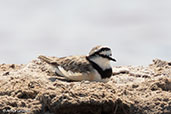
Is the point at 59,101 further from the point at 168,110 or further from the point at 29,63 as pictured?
the point at 29,63

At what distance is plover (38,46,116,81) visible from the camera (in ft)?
39.1

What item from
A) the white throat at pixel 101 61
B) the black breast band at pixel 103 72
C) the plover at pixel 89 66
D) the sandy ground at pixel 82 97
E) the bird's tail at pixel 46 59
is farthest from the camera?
the bird's tail at pixel 46 59

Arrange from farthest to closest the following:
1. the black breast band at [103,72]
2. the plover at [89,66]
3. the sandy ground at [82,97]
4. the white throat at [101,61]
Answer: the white throat at [101,61]
the black breast band at [103,72]
the plover at [89,66]
the sandy ground at [82,97]

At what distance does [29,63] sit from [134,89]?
4.15m

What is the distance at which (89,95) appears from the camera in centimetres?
927

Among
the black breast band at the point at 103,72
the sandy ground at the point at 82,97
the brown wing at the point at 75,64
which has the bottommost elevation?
the sandy ground at the point at 82,97

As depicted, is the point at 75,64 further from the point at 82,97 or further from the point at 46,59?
the point at 82,97

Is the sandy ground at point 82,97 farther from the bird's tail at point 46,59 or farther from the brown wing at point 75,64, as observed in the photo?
the bird's tail at point 46,59

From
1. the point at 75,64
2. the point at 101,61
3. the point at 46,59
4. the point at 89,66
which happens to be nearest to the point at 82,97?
the point at 89,66

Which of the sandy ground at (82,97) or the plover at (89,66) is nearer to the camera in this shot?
the sandy ground at (82,97)

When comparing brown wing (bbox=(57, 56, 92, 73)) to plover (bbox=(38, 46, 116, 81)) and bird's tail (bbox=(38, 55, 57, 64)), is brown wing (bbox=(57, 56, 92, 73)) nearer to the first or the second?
plover (bbox=(38, 46, 116, 81))

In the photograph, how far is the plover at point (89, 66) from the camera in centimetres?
1191

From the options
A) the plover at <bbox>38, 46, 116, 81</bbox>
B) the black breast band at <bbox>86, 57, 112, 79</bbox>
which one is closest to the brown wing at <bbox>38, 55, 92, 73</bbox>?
the plover at <bbox>38, 46, 116, 81</bbox>

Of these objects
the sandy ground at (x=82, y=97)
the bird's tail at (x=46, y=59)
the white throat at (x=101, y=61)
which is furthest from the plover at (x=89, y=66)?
the sandy ground at (x=82, y=97)
